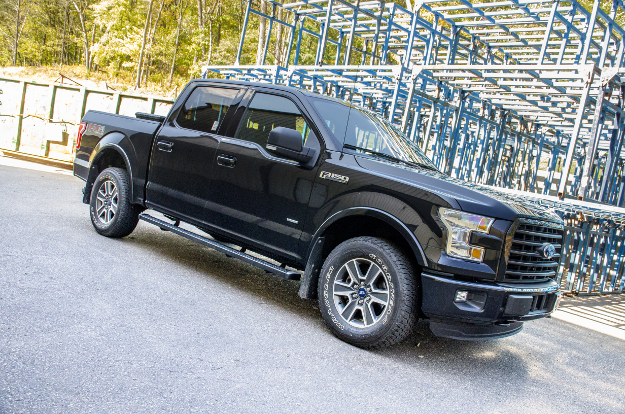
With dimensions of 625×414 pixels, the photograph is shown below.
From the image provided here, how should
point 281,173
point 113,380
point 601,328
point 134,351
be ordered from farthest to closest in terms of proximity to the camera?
point 601,328 → point 281,173 → point 134,351 → point 113,380

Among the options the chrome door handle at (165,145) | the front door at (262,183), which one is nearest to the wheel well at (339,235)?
the front door at (262,183)

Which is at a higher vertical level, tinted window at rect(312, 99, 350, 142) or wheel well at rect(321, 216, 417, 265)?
tinted window at rect(312, 99, 350, 142)

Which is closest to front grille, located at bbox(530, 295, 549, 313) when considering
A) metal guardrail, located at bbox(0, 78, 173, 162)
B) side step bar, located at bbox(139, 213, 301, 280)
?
side step bar, located at bbox(139, 213, 301, 280)

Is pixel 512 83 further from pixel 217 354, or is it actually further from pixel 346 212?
pixel 217 354

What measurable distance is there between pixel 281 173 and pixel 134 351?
201 centimetres

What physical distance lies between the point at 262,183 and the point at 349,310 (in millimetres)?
1435

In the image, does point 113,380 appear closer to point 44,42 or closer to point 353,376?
point 353,376

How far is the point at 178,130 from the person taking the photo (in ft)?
18.8

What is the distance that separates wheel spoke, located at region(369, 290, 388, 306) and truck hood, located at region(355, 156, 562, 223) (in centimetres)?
86

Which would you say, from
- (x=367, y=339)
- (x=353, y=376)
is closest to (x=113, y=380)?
(x=353, y=376)

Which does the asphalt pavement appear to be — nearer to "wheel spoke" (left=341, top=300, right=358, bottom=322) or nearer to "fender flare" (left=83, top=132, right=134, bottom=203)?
"wheel spoke" (left=341, top=300, right=358, bottom=322)

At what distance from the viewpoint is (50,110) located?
16203mm

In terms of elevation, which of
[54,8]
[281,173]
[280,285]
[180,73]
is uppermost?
[54,8]

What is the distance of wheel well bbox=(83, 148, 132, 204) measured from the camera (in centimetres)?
650
